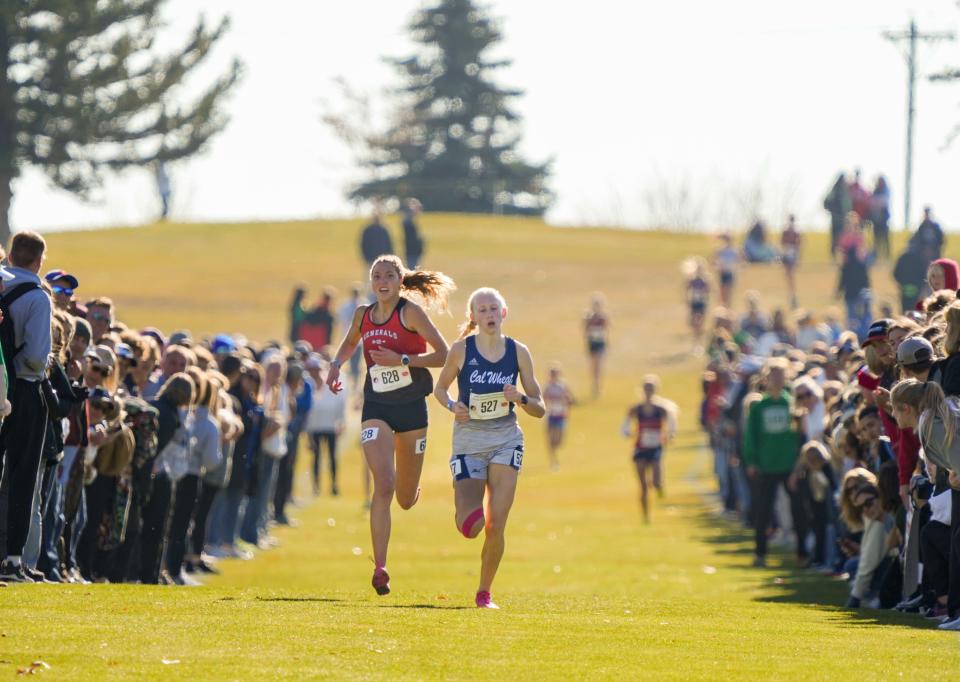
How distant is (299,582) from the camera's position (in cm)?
1777

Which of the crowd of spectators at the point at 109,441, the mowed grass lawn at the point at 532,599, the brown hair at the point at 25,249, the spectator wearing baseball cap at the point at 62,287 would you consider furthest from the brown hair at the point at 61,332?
the spectator wearing baseball cap at the point at 62,287

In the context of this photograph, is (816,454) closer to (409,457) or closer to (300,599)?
(409,457)

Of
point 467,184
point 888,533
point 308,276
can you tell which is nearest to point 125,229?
point 308,276

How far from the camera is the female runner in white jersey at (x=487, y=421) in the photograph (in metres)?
12.4

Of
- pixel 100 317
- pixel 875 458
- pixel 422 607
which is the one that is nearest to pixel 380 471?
pixel 422 607

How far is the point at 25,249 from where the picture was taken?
39.9 ft

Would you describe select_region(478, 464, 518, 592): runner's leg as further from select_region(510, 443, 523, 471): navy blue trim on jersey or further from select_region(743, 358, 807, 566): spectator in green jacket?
select_region(743, 358, 807, 566): spectator in green jacket

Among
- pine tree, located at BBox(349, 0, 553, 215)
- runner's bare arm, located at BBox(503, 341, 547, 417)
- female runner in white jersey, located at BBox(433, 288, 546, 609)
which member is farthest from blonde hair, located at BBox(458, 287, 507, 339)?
pine tree, located at BBox(349, 0, 553, 215)

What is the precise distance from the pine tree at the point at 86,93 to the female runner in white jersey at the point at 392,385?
1629 inches

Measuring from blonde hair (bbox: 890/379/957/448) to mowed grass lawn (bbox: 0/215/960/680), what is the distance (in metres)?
1.20

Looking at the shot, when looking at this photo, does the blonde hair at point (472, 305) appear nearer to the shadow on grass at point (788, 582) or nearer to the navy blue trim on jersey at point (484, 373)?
the navy blue trim on jersey at point (484, 373)

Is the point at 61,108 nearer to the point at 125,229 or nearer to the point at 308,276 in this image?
the point at 308,276

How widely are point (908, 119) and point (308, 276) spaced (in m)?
19.4

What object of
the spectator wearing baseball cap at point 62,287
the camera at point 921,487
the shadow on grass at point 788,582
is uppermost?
the spectator wearing baseball cap at point 62,287
